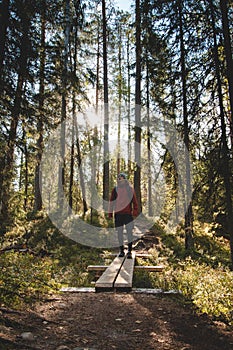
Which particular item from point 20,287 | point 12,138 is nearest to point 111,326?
point 20,287

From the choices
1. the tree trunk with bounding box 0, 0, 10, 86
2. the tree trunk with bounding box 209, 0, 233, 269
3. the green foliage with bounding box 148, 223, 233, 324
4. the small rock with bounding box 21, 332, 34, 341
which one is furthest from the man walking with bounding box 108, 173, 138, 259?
the small rock with bounding box 21, 332, 34, 341

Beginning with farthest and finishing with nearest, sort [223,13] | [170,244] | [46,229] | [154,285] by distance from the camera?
[46,229] < [170,244] < [154,285] < [223,13]

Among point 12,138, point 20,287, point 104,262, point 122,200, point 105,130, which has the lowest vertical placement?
point 104,262

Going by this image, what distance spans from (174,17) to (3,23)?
4074 millimetres

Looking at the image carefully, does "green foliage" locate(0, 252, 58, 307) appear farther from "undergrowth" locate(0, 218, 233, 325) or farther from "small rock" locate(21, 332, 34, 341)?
"small rock" locate(21, 332, 34, 341)

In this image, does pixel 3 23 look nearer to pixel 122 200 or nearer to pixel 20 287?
pixel 20 287

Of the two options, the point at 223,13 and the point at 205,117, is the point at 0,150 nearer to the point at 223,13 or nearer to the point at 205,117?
the point at 205,117

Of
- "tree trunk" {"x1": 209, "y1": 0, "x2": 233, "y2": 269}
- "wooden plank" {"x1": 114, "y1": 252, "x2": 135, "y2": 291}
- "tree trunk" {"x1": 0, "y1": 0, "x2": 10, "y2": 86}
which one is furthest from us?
"tree trunk" {"x1": 0, "y1": 0, "x2": 10, "y2": 86}

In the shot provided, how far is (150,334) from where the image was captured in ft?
13.4

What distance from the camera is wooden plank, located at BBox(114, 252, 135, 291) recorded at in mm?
6246

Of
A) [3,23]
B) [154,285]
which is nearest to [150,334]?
[154,285]

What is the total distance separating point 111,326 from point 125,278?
2457mm

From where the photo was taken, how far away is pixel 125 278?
679 centimetres

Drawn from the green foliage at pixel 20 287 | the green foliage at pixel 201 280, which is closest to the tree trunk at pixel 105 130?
the green foliage at pixel 201 280
